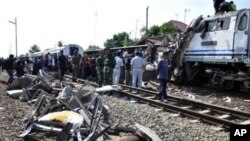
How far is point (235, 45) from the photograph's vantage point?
16.8 m

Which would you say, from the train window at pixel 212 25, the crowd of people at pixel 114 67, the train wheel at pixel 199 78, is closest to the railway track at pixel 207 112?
the crowd of people at pixel 114 67

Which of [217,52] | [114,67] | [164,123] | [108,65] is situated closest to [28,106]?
[164,123]

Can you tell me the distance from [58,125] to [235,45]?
10.8 m

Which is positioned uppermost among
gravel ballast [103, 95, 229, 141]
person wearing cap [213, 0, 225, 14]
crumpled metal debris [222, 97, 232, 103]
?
person wearing cap [213, 0, 225, 14]

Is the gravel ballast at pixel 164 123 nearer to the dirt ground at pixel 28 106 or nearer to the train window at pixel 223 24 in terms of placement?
the dirt ground at pixel 28 106

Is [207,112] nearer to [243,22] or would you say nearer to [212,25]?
[243,22]

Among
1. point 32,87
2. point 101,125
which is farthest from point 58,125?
point 32,87

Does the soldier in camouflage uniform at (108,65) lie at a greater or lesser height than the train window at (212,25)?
lesser

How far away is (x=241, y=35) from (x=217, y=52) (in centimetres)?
156

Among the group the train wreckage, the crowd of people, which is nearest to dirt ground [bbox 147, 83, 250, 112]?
the crowd of people

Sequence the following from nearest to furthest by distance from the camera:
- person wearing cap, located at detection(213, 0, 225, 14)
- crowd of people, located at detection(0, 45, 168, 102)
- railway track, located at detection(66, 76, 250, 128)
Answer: railway track, located at detection(66, 76, 250, 128) < crowd of people, located at detection(0, 45, 168, 102) < person wearing cap, located at detection(213, 0, 225, 14)

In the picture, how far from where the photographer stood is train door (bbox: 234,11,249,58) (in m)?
16.3

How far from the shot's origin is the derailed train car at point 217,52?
1650 cm

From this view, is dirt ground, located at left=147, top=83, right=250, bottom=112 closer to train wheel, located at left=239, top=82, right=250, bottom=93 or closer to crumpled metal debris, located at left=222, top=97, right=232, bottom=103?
crumpled metal debris, located at left=222, top=97, right=232, bottom=103
